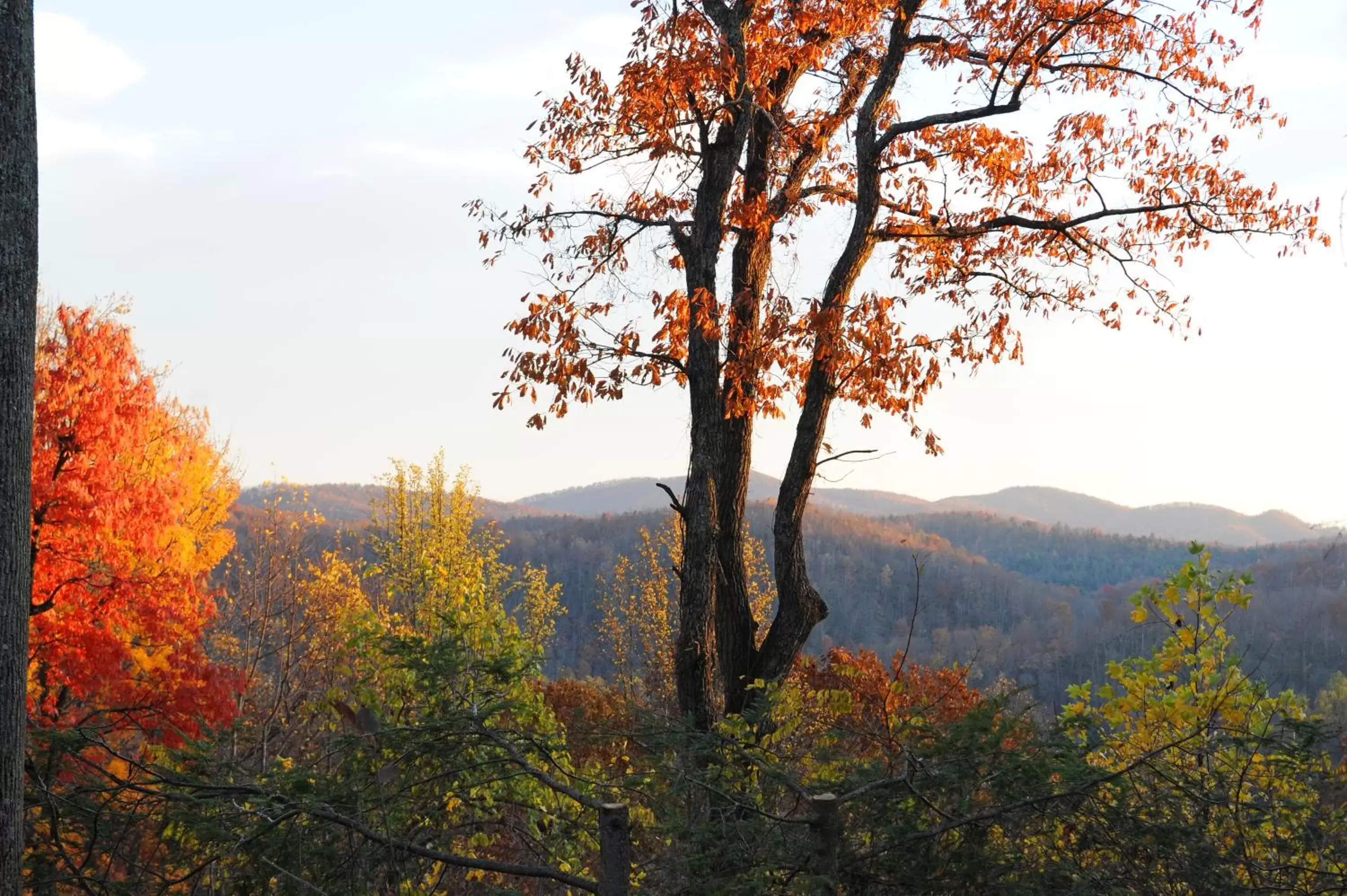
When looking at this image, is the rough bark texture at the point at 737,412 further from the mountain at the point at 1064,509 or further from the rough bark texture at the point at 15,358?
the mountain at the point at 1064,509

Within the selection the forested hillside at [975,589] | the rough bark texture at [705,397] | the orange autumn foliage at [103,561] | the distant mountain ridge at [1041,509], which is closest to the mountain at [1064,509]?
the distant mountain ridge at [1041,509]

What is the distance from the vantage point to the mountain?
155500mm

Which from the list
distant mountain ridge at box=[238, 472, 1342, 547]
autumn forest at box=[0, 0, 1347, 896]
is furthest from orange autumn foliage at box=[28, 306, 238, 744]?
distant mountain ridge at box=[238, 472, 1342, 547]

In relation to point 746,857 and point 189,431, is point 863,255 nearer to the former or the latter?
point 746,857

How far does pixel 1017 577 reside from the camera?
80.2 meters

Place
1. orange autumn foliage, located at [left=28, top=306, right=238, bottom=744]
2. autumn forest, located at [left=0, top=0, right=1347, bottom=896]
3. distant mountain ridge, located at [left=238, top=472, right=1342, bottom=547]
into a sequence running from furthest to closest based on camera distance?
1. distant mountain ridge, located at [left=238, top=472, right=1342, bottom=547]
2. orange autumn foliage, located at [left=28, top=306, right=238, bottom=744]
3. autumn forest, located at [left=0, top=0, right=1347, bottom=896]

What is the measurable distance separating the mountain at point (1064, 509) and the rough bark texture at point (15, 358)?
5016 inches

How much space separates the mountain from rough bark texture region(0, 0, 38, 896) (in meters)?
127

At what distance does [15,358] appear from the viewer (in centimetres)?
358

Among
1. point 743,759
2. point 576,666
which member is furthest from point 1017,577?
point 743,759

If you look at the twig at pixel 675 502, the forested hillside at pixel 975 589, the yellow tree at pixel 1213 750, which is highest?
the twig at pixel 675 502

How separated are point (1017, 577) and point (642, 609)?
61.4m

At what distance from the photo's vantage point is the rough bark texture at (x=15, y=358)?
3.52 m

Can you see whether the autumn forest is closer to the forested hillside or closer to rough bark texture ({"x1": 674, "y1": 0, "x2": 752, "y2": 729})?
rough bark texture ({"x1": 674, "y1": 0, "x2": 752, "y2": 729})
